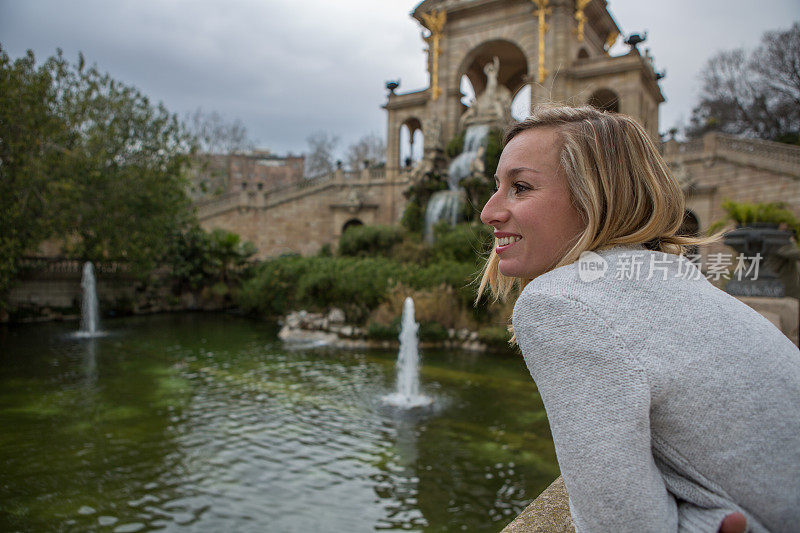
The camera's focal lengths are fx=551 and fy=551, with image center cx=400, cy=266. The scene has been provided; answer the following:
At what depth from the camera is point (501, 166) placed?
3.95 feet

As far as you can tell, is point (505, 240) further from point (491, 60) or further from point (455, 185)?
point (491, 60)

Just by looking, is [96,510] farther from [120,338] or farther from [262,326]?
[262,326]

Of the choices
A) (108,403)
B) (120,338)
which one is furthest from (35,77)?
(108,403)

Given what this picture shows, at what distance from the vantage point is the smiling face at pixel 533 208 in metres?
1.13

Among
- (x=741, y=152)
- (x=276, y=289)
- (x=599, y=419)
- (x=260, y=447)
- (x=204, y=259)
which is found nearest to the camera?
(x=599, y=419)

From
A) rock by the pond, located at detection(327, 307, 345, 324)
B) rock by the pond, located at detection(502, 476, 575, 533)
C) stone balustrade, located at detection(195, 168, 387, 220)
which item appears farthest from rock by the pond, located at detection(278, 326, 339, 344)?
stone balustrade, located at detection(195, 168, 387, 220)

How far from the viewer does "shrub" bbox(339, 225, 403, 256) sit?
21.0 metres

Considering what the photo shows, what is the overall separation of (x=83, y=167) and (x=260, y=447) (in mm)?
13533

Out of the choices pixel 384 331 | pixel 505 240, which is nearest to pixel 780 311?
pixel 384 331

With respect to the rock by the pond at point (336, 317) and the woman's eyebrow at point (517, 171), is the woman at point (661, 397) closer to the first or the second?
the woman's eyebrow at point (517, 171)

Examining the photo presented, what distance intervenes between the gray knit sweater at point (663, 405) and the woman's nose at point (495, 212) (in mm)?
269

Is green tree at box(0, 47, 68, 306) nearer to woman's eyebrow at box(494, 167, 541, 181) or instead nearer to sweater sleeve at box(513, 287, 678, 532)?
woman's eyebrow at box(494, 167, 541, 181)

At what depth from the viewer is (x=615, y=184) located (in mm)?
1081

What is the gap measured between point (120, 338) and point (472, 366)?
887cm
